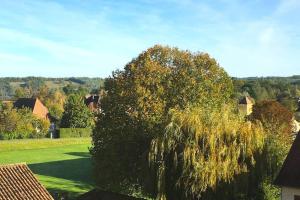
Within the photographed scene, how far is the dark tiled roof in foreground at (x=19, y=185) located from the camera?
20.2 metres

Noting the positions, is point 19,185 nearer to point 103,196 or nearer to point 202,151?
point 103,196

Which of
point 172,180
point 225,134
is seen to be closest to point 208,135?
point 225,134

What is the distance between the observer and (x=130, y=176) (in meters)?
27.6

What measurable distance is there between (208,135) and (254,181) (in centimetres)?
346

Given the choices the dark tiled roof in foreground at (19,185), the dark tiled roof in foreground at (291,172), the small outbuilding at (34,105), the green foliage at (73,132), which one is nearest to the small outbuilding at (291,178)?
the dark tiled roof in foreground at (291,172)

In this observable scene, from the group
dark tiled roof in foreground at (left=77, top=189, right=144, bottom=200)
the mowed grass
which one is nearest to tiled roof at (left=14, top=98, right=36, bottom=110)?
the mowed grass

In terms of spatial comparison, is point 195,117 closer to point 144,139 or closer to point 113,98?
point 144,139

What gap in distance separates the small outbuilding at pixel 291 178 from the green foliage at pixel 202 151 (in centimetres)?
266

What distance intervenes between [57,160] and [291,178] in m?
39.0

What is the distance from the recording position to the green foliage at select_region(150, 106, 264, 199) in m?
22.8

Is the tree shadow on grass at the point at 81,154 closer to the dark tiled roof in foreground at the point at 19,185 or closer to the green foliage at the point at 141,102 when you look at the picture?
the green foliage at the point at 141,102

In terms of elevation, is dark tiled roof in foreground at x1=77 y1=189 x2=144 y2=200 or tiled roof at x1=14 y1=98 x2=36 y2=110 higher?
tiled roof at x1=14 y1=98 x2=36 y2=110

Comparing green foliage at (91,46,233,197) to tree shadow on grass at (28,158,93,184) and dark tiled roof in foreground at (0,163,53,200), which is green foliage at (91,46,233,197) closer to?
dark tiled roof in foreground at (0,163,53,200)

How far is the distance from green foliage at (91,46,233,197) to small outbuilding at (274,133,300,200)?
7414 millimetres
